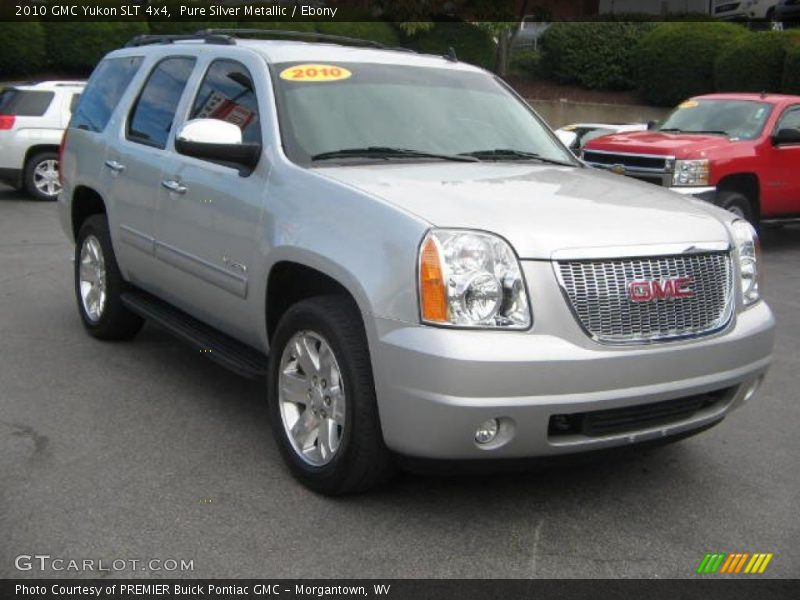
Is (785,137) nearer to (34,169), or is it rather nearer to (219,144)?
(219,144)

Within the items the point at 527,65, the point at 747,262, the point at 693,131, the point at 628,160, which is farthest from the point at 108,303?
the point at 527,65

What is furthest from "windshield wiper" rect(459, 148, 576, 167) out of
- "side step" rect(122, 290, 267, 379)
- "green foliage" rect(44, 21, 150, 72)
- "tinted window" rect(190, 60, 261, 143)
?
Result: "green foliage" rect(44, 21, 150, 72)

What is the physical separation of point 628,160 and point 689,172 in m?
0.84

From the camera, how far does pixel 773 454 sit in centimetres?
464

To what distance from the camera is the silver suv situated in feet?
11.3

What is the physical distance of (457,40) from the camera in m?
27.3

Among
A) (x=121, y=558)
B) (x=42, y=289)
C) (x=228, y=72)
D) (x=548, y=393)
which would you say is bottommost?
(x=42, y=289)

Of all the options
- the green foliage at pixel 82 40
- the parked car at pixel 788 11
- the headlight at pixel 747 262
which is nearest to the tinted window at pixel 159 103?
the headlight at pixel 747 262

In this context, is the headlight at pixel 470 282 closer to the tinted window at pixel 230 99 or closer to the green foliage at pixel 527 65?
the tinted window at pixel 230 99

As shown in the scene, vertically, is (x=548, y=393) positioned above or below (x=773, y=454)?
above

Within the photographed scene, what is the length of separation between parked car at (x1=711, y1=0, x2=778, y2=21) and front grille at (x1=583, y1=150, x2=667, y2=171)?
56.8 ft
